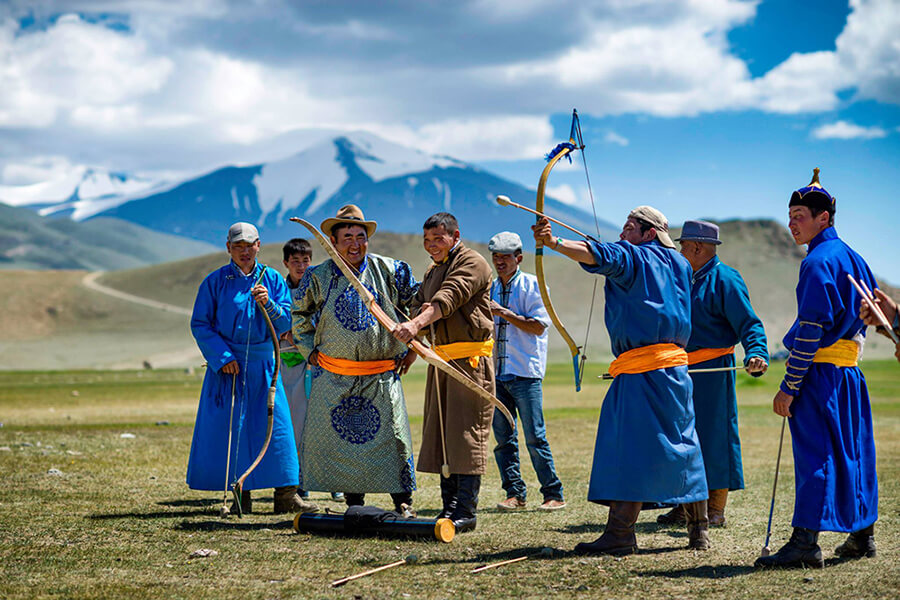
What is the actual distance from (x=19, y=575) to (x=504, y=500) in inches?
158

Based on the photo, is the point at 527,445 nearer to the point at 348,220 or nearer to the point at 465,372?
the point at 465,372

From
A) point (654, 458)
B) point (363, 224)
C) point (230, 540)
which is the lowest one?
point (230, 540)

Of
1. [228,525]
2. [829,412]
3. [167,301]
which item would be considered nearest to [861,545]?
[829,412]

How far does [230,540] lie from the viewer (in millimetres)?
6305

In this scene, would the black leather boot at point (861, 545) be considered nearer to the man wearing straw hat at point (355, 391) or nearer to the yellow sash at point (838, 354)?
the yellow sash at point (838, 354)

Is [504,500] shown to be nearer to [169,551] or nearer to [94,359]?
[169,551]

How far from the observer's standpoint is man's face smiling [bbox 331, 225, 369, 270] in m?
6.82

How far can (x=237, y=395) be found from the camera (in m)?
7.64

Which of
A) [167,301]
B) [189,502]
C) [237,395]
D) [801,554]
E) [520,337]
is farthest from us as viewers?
[167,301]

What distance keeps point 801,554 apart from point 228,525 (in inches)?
152

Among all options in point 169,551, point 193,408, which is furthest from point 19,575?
point 193,408

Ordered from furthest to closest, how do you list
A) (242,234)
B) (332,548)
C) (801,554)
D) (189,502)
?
(189,502) → (242,234) → (332,548) → (801,554)

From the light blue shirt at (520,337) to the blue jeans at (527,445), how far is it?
109 millimetres

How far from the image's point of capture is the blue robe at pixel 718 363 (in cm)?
679
